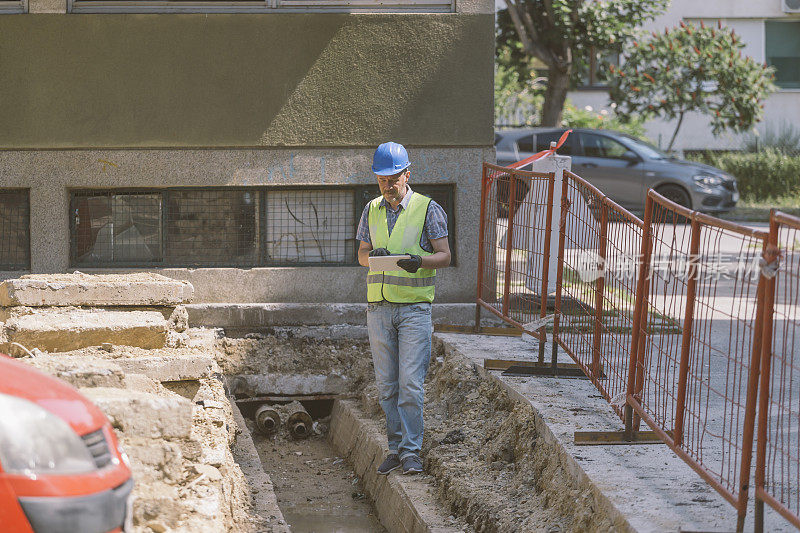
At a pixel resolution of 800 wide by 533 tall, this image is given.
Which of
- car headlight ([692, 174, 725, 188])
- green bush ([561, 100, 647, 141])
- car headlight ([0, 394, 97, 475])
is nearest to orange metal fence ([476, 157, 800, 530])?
car headlight ([0, 394, 97, 475])

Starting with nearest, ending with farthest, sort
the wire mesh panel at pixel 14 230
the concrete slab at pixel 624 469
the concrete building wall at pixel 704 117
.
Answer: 1. the concrete slab at pixel 624 469
2. the wire mesh panel at pixel 14 230
3. the concrete building wall at pixel 704 117

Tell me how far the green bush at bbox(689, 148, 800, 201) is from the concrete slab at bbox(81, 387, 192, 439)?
829 inches

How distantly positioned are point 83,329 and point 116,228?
119 inches

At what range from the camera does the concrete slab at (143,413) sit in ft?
16.6

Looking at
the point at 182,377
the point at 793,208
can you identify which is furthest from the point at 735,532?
the point at 793,208

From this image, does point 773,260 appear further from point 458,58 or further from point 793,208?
point 793,208

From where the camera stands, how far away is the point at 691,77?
23250 millimetres

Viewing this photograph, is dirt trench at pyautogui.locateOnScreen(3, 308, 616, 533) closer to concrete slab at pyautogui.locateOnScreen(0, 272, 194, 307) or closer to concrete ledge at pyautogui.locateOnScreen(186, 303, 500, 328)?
concrete ledge at pyautogui.locateOnScreen(186, 303, 500, 328)

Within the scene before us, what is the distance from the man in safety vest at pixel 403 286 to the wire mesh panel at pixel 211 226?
3404 mm

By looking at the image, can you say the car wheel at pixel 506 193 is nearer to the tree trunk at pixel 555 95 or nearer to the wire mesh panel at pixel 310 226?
the wire mesh panel at pixel 310 226

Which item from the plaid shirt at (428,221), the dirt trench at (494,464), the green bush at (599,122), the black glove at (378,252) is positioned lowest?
the dirt trench at (494,464)

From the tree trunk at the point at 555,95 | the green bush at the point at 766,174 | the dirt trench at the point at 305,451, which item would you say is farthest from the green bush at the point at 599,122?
the dirt trench at the point at 305,451

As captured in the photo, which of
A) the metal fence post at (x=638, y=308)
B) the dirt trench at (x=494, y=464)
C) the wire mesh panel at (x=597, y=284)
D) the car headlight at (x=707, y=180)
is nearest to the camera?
the dirt trench at (x=494, y=464)

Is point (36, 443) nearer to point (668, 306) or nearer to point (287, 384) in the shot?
point (668, 306)
